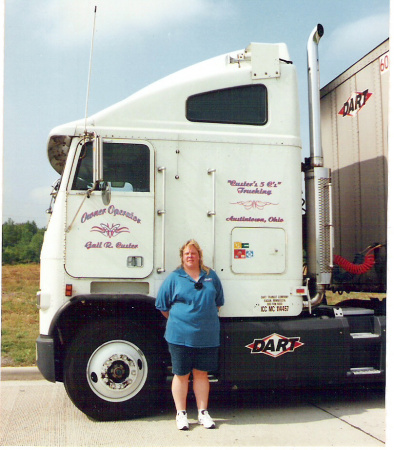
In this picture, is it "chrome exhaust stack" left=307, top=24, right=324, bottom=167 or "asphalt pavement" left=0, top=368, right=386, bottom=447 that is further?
"chrome exhaust stack" left=307, top=24, right=324, bottom=167

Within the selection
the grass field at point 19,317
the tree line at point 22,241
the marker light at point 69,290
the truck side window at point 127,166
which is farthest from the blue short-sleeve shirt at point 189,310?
the grass field at point 19,317

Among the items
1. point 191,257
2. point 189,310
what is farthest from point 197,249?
point 189,310

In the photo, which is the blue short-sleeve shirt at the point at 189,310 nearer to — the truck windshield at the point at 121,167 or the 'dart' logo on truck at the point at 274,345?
the 'dart' logo on truck at the point at 274,345

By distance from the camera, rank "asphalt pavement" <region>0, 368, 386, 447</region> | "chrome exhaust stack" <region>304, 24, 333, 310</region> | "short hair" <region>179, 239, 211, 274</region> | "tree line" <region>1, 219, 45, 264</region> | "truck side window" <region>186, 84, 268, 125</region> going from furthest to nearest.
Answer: "tree line" <region>1, 219, 45, 264</region>
"chrome exhaust stack" <region>304, 24, 333, 310</region>
"truck side window" <region>186, 84, 268, 125</region>
"short hair" <region>179, 239, 211, 274</region>
"asphalt pavement" <region>0, 368, 386, 447</region>

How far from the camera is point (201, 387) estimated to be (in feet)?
15.8

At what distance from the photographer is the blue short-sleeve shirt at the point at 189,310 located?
4.70m

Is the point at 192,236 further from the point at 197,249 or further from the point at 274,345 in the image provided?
the point at 274,345

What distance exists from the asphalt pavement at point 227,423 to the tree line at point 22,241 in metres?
1.52

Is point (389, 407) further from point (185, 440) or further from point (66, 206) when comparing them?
point (66, 206)

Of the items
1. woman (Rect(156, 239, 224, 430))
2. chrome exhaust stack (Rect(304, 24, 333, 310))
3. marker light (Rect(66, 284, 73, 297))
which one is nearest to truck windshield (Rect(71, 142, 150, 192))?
woman (Rect(156, 239, 224, 430))

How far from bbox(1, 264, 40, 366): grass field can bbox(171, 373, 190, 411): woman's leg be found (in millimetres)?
2373

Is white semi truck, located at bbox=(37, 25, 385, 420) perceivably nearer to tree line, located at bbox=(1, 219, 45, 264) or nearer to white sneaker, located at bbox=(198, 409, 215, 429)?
white sneaker, located at bbox=(198, 409, 215, 429)

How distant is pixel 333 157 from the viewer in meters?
6.55

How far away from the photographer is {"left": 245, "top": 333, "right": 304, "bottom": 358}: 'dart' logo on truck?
16.5 feet
